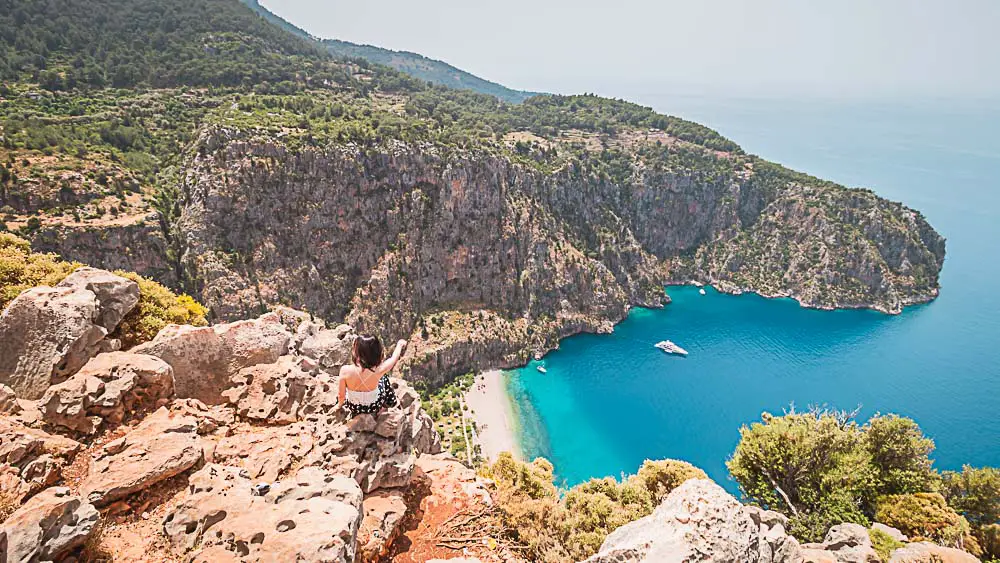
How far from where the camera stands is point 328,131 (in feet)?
241

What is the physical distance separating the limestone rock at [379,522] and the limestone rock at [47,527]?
4.44m

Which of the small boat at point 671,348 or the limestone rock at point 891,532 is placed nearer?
the limestone rock at point 891,532

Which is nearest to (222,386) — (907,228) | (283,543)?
(283,543)

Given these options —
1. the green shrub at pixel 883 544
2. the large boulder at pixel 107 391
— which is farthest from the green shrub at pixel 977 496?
the large boulder at pixel 107 391

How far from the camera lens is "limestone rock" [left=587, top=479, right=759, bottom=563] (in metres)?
8.45

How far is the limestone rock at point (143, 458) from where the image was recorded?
8.92 m

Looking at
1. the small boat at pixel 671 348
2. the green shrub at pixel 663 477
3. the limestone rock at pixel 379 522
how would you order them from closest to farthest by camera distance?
the limestone rock at pixel 379 522, the green shrub at pixel 663 477, the small boat at pixel 671 348

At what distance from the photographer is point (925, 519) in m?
19.7

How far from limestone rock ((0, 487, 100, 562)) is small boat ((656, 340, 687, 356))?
8856 centimetres

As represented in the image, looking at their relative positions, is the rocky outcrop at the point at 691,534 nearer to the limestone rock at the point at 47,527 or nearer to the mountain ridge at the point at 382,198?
the limestone rock at the point at 47,527

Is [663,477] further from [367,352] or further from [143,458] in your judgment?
[143,458]

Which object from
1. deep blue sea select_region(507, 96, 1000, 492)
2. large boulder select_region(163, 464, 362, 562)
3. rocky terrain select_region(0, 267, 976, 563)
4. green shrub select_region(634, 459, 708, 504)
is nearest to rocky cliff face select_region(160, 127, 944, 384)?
deep blue sea select_region(507, 96, 1000, 492)

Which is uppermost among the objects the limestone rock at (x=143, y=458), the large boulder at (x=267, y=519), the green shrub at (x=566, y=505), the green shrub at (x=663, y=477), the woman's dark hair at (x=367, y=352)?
the woman's dark hair at (x=367, y=352)

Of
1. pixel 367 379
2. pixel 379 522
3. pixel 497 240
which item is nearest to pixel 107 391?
pixel 367 379
